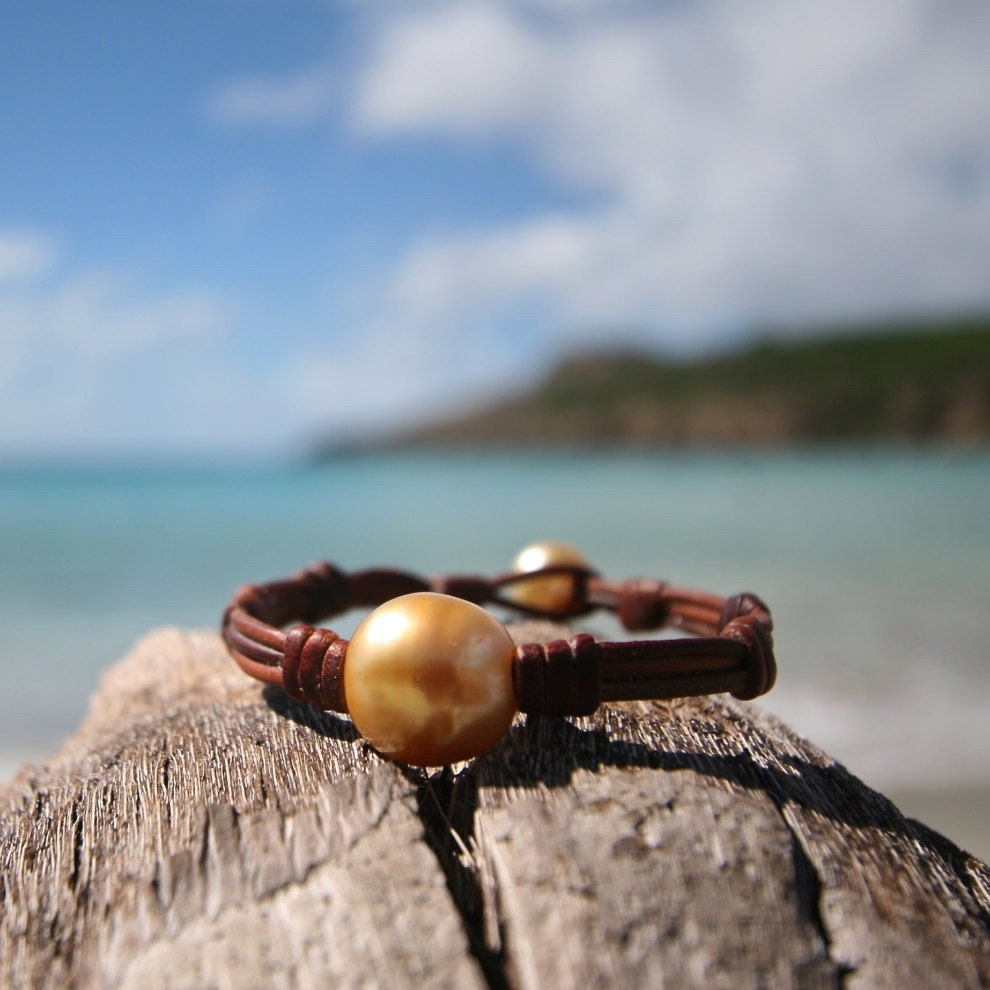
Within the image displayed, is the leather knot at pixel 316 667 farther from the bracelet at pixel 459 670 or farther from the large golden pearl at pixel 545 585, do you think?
the large golden pearl at pixel 545 585

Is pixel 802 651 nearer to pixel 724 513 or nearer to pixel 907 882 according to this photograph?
pixel 907 882

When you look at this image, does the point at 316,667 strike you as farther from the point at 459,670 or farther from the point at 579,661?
the point at 579,661

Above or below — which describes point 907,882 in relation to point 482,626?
below

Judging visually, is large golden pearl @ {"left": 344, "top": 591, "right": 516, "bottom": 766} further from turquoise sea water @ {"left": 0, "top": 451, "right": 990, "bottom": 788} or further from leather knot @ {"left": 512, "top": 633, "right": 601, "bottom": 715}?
turquoise sea water @ {"left": 0, "top": 451, "right": 990, "bottom": 788}

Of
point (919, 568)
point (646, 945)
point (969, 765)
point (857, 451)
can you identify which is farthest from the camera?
point (857, 451)

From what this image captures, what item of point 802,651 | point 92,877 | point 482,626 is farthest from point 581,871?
point 802,651

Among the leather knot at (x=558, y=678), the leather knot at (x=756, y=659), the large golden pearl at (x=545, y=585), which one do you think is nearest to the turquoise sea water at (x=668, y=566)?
the large golden pearl at (x=545, y=585)

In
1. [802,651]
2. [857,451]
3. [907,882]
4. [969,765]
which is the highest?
[857,451]
